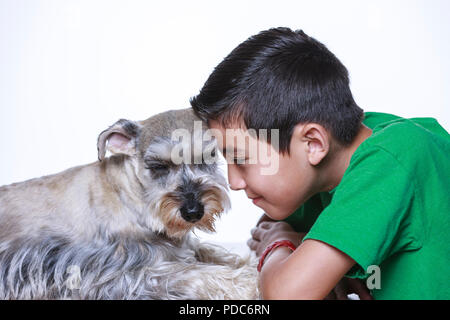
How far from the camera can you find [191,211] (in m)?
2.26

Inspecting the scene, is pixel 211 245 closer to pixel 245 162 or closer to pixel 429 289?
pixel 245 162

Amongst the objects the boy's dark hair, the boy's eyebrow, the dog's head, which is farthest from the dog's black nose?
the boy's dark hair

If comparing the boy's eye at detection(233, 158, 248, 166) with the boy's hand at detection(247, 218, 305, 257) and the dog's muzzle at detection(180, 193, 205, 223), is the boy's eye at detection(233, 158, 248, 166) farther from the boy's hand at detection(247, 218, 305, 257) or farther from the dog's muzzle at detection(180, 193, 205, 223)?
the boy's hand at detection(247, 218, 305, 257)

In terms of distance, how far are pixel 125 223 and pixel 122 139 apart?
431mm

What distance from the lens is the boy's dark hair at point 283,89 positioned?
6.46 ft

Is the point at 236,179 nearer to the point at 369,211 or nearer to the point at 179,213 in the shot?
the point at 179,213

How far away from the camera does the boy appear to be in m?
1.68

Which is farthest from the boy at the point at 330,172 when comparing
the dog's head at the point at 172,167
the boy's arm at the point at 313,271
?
the dog's head at the point at 172,167

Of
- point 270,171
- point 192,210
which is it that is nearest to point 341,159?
point 270,171

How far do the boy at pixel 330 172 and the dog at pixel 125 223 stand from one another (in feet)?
0.81

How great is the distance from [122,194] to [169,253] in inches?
15.2

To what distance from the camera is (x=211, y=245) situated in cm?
308
